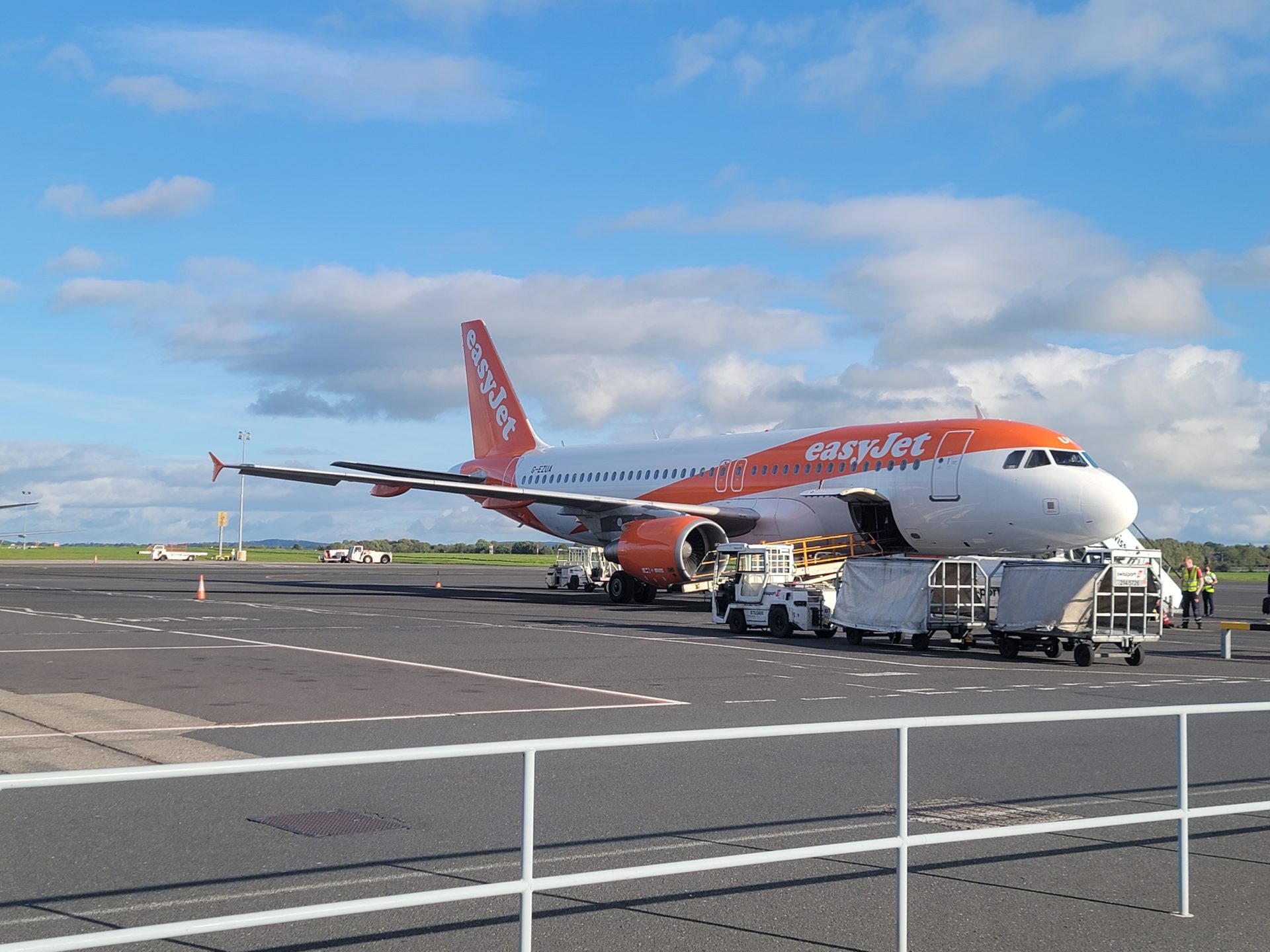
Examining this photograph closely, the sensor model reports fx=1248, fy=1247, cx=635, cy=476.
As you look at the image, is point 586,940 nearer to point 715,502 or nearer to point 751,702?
point 751,702

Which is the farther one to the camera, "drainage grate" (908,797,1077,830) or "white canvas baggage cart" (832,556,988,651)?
"white canvas baggage cart" (832,556,988,651)

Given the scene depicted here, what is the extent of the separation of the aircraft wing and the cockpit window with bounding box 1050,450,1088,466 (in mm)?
8403

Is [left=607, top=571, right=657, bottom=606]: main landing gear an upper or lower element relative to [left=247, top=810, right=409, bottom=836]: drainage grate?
upper

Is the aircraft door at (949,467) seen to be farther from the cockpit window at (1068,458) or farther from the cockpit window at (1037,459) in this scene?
the cockpit window at (1068,458)

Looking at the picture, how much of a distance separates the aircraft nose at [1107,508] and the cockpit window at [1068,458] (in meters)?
0.72

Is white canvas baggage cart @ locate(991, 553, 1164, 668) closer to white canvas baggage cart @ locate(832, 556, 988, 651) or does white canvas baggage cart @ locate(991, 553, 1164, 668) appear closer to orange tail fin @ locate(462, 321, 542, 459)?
white canvas baggage cart @ locate(832, 556, 988, 651)

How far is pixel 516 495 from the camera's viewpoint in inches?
1396

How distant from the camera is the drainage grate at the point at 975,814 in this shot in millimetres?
7988

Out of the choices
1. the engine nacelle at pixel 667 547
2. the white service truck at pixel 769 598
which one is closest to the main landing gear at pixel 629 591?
the engine nacelle at pixel 667 547

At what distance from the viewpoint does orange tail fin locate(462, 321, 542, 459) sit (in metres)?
47.1

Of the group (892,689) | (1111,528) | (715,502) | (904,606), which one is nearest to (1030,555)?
(1111,528)

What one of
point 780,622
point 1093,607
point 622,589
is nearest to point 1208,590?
point 622,589

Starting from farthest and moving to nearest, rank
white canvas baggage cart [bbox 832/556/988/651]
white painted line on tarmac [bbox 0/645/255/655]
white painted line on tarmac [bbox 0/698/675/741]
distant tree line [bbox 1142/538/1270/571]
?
distant tree line [bbox 1142/538/1270/571] → white canvas baggage cart [bbox 832/556/988/651] → white painted line on tarmac [bbox 0/645/255/655] → white painted line on tarmac [bbox 0/698/675/741]

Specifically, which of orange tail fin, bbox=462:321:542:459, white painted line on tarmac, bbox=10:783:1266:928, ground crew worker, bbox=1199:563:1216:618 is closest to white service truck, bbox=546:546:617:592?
orange tail fin, bbox=462:321:542:459
